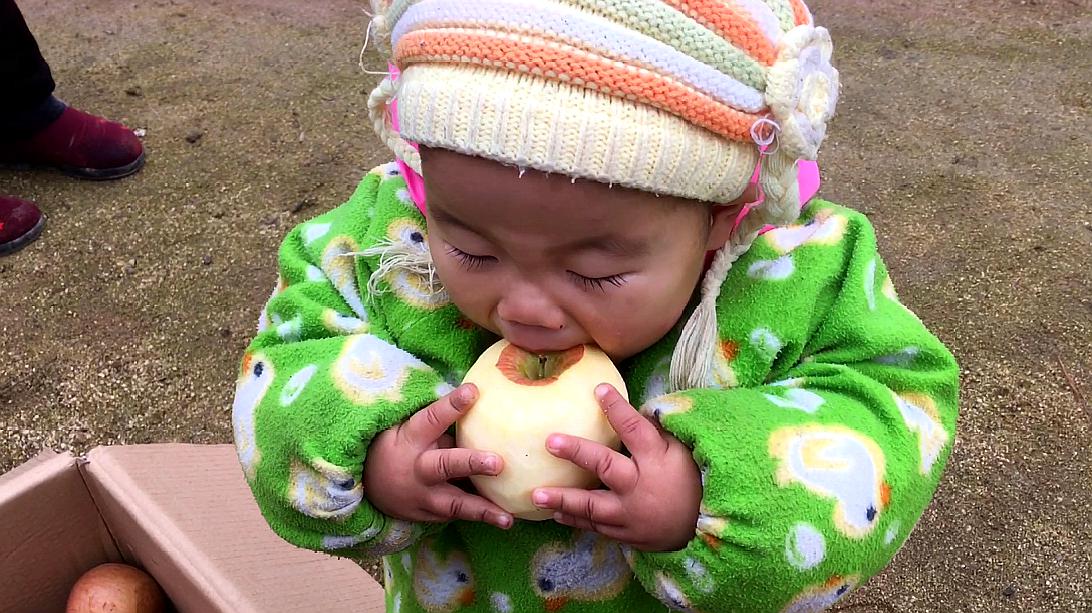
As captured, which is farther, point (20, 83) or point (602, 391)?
point (20, 83)

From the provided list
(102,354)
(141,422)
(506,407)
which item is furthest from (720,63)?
(102,354)

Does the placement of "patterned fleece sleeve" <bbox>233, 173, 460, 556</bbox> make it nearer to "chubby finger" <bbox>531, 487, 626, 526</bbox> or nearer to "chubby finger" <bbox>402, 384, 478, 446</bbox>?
"chubby finger" <bbox>402, 384, 478, 446</bbox>

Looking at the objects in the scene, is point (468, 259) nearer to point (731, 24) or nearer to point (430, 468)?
point (430, 468)

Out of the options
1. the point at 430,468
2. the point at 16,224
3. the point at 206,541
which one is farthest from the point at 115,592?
the point at 16,224

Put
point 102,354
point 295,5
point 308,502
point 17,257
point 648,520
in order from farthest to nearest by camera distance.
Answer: point 295,5, point 17,257, point 102,354, point 308,502, point 648,520

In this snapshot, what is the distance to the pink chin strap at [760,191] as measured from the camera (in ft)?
3.06

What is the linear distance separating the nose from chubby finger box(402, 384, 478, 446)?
94mm

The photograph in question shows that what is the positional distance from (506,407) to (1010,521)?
1.47 meters

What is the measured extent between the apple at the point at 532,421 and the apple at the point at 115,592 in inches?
39.8

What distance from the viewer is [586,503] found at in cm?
88

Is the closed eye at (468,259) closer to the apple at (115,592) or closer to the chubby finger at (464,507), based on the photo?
the chubby finger at (464,507)

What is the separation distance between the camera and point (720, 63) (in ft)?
2.60

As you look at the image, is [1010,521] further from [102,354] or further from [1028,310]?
[102,354]

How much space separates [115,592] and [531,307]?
46.4 inches
